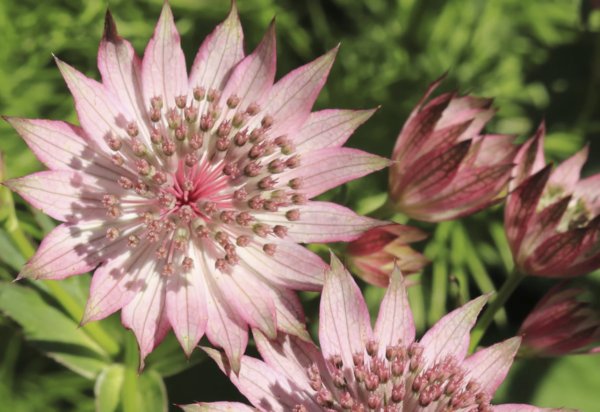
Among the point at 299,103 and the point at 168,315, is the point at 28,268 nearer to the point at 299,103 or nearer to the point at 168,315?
the point at 168,315

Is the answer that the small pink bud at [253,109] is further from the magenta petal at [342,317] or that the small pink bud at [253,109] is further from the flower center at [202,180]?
the magenta petal at [342,317]

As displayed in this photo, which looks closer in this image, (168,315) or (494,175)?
(168,315)

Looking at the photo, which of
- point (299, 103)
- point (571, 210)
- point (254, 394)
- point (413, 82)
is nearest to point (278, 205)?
point (299, 103)

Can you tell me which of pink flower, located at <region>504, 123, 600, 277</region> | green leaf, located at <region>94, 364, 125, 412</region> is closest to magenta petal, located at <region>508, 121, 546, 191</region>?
pink flower, located at <region>504, 123, 600, 277</region>

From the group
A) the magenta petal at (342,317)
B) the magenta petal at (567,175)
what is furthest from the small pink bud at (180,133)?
the magenta petal at (567,175)

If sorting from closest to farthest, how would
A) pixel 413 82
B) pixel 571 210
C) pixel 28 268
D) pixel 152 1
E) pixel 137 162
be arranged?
pixel 28 268 → pixel 137 162 → pixel 571 210 → pixel 152 1 → pixel 413 82

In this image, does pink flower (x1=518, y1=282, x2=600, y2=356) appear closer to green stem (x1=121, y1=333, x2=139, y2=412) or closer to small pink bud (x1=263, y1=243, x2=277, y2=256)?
small pink bud (x1=263, y1=243, x2=277, y2=256)
